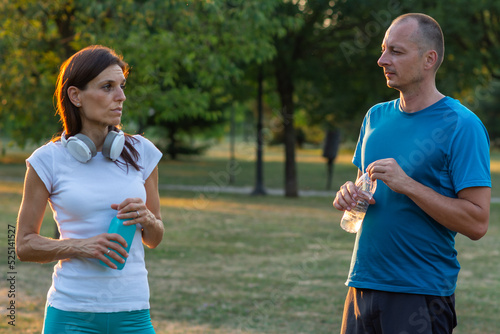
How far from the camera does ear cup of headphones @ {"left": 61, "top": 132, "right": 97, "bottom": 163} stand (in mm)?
2885

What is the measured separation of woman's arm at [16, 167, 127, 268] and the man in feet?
3.75

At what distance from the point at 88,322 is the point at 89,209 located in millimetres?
471

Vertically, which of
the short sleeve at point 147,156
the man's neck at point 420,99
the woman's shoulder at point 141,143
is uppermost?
the man's neck at point 420,99

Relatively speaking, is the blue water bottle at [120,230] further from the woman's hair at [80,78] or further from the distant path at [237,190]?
the distant path at [237,190]

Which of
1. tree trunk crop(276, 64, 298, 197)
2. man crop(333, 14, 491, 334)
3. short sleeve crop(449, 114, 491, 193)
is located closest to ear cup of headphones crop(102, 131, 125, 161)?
man crop(333, 14, 491, 334)

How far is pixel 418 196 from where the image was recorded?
115 inches

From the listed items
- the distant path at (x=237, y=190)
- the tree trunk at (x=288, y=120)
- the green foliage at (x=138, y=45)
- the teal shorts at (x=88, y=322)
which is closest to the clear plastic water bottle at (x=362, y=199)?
the teal shorts at (x=88, y=322)

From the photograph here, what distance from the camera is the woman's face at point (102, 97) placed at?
A: 2.99 meters

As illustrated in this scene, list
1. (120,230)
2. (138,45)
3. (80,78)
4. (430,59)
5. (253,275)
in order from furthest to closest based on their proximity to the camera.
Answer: (138,45)
(253,275)
(430,59)
(80,78)
(120,230)

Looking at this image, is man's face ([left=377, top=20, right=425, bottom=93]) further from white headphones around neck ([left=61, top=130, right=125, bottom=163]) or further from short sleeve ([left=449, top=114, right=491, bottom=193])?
white headphones around neck ([left=61, top=130, right=125, bottom=163])

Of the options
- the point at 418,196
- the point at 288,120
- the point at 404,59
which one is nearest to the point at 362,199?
the point at 418,196

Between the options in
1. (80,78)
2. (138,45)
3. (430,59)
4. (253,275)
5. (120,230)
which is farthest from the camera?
(138,45)

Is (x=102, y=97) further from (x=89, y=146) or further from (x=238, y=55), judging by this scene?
(x=238, y=55)

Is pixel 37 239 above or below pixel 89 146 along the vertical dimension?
below
